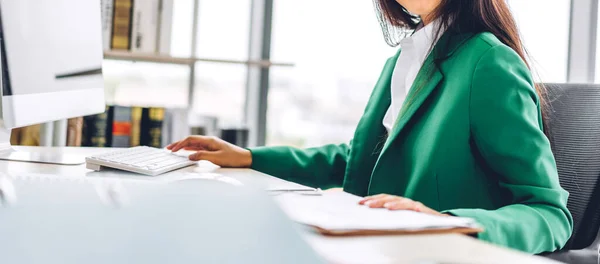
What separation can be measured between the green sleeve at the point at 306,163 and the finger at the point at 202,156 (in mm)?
114

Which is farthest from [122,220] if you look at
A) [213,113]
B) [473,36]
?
[213,113]

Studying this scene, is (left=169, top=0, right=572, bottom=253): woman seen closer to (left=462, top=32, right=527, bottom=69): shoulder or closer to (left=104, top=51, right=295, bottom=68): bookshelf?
(left=462, top=32, right=527, bottom=69): shoulder

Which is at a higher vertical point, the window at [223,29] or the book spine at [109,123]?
the window at [223,29]

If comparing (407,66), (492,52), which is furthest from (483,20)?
(407,66)

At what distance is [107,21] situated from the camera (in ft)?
7.52

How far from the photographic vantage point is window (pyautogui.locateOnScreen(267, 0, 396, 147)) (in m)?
2.73

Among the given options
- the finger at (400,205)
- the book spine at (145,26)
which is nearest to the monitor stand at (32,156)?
the finger at (400,205)

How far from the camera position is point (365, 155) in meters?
1.32

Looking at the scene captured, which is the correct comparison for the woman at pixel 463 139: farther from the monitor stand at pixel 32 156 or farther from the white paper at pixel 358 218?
the monitor stand at pixel 32 156

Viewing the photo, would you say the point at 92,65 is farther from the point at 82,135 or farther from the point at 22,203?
the point at 22,203

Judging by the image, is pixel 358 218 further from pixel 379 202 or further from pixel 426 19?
pixel 426 19

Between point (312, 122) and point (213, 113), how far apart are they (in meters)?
0.47

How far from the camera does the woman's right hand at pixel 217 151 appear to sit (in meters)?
1.31

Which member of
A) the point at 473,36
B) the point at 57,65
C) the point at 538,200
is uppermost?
the point at 473,36
